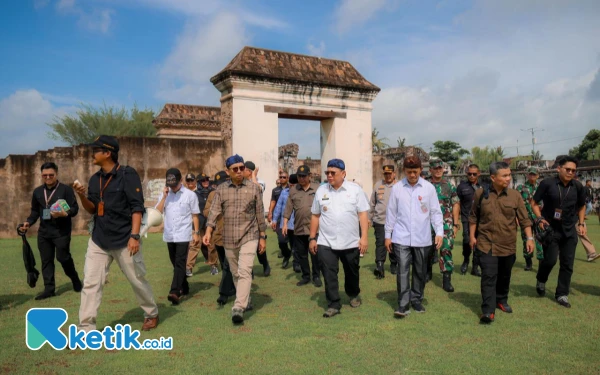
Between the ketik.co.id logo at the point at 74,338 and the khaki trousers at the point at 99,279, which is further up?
the khaki trousers at the point at 99,279

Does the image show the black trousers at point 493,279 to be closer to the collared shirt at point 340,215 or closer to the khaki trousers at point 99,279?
the collared shirt at point 340,215

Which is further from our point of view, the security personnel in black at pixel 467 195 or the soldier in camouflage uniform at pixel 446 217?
the security personnel in black at pixel 467 195

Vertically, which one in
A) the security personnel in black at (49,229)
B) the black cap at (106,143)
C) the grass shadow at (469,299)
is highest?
the black cap at (106,143)

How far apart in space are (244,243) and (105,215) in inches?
67.7

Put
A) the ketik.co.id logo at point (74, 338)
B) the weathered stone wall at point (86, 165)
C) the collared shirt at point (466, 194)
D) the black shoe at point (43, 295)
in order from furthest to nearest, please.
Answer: the weathered stone wall at point (86, 165) → the collared shirt at point (466, 194) → the black shoe at point (43, 295) → the ketik.co.id logo at point (74, 338)

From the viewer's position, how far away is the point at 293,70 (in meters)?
15.5

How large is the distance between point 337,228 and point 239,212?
126 cm

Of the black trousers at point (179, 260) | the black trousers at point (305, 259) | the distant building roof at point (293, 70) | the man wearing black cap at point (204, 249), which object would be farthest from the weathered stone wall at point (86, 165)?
the black trousers at point (179, 260)

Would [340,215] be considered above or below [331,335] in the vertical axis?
above

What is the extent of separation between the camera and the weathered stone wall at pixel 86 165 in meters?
13.8

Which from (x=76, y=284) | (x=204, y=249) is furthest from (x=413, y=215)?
(x=76, y=284)

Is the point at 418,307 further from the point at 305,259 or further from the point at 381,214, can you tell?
the point at 381,214

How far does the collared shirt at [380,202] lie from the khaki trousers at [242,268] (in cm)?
339

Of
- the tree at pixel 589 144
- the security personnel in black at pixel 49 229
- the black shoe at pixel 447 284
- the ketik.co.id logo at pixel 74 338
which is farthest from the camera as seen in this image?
the tree at pixel 589 144
